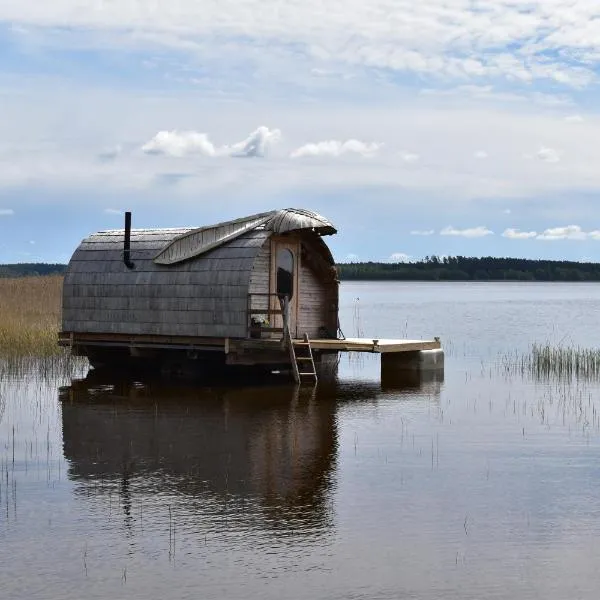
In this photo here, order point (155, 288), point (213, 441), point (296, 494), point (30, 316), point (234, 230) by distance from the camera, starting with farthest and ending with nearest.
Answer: point (30, 316), point (155, 288), point (234, 230), point (213, 441), point (296, 494)

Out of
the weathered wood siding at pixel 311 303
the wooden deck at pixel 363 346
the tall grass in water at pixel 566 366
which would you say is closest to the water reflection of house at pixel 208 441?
the wooden deck at pixel 363 346

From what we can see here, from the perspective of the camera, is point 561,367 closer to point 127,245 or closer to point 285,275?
point 285,275

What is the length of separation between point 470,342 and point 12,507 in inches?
1375

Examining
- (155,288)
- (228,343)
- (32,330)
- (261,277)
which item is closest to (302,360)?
(228,343)

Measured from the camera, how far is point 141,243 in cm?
2959

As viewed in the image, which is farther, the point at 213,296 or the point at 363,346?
the point at 363,346

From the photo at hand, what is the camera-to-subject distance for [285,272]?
28.4 metres

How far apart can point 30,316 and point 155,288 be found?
35.6 ft

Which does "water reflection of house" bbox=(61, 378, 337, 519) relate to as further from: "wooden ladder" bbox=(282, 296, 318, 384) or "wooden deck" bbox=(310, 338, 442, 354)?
"wooden deck" bbox=(310, 338, 442, 354)

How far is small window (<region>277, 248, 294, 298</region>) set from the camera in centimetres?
2816

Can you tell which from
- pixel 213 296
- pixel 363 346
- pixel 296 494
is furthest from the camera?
pixel 363 346

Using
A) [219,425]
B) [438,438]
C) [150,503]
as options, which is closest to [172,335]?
[219,425]

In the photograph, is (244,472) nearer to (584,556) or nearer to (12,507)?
(12,507)

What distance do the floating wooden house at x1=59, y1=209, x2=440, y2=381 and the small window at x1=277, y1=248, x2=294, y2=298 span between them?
3cm
